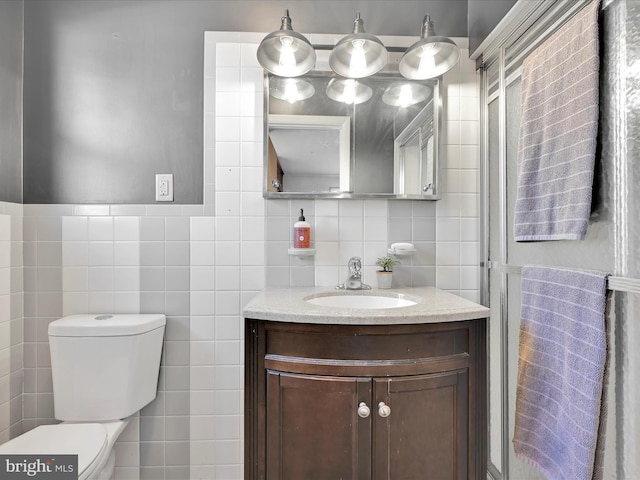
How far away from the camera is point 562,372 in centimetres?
94

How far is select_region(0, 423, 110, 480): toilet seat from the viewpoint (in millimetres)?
1059

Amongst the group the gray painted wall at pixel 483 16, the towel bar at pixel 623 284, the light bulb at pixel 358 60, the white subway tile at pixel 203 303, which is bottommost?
the white subway tile at pixel 203 303

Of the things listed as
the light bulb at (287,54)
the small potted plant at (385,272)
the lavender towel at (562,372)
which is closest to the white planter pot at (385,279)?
the small potted plant at (385,272)

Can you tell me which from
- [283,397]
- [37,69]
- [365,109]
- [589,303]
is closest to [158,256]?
[283,397]

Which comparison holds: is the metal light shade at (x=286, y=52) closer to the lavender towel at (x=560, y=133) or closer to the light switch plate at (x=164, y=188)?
the light switch plate at (x=164, y=188)

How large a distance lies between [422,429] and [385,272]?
64cm

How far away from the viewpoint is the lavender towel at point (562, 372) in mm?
825

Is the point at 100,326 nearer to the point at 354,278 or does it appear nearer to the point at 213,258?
the point at 213,258

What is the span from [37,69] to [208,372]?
1.60 meters

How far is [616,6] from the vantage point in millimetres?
832

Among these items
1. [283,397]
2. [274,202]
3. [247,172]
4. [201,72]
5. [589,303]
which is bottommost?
[283,397]

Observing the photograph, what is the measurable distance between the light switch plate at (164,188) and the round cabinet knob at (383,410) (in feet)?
4.04

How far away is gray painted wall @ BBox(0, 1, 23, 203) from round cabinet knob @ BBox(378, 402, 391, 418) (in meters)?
1.73

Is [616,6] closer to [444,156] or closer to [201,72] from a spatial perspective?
[444,156]
